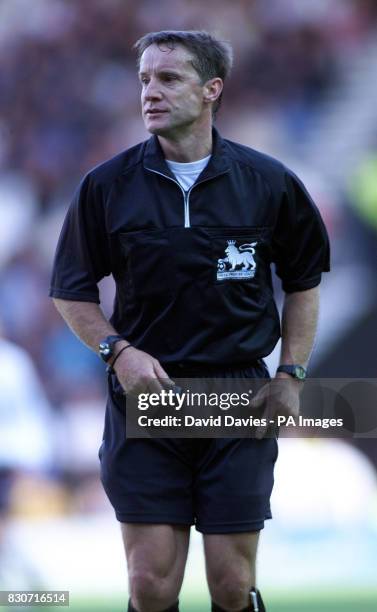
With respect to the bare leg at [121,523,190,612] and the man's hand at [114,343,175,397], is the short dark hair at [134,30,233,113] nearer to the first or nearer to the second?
the man's hand at [114,343,175,397]

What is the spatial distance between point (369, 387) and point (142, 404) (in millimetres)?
2030

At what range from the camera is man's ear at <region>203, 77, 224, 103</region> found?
3799 millimetres

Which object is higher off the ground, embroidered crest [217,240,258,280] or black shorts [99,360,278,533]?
embroidered crest [217,240,258,280]

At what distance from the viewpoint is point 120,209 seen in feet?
12.2

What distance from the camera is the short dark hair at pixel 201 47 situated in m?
3.73

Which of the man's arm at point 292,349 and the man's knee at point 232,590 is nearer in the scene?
the man's knee at point 232,590

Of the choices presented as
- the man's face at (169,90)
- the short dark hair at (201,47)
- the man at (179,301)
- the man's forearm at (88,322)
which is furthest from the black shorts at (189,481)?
the short dark hair at (201,47)

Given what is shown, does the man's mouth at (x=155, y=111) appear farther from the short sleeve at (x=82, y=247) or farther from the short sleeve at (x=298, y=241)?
the short sleeve at (x=298, y=241)

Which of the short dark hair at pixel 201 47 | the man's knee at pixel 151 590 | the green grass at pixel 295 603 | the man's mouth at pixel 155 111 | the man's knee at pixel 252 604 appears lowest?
the green grass at pixel 295 603

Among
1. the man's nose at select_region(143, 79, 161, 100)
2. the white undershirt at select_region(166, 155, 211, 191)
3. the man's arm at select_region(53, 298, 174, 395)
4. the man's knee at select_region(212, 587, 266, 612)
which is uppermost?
the man's nose at select_region(143, 79, 161, 100)

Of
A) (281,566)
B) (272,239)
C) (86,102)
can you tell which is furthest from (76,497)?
(272,239)

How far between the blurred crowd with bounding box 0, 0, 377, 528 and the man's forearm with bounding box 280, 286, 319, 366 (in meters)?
1.75

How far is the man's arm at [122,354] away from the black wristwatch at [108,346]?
0.01 metres

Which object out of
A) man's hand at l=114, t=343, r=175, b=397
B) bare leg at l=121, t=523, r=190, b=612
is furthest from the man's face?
bare leg at l=121, t=523, r=190, b=612
